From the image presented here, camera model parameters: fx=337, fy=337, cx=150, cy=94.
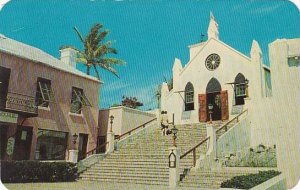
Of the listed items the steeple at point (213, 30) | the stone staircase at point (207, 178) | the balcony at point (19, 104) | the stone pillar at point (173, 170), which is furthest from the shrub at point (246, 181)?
the steeple at point (213, 30)

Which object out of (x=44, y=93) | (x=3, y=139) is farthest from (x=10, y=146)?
(x=44, y=93)

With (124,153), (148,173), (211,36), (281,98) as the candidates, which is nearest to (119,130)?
(124,153)

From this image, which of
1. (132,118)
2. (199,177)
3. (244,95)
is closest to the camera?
(199,177)

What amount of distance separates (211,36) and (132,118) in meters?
8.80

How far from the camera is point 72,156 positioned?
1831 cm

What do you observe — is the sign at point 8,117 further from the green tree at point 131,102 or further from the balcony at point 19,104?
the green tree at point 131,102

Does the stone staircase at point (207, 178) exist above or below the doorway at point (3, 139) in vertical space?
below

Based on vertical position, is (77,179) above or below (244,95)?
below

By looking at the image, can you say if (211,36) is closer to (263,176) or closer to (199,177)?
(199,177)

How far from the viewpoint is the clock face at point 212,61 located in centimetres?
2466

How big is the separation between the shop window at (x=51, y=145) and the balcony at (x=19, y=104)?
1.74 metres

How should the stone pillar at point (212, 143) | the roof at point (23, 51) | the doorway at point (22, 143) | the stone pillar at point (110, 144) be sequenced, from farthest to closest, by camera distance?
the stone pillar at point (110, 144) → the roof at point (23, 51) → the doorway at point (22, 143) → the stone pillar at point (212, 143)

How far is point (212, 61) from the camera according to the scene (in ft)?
82.0

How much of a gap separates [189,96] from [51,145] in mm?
10903
